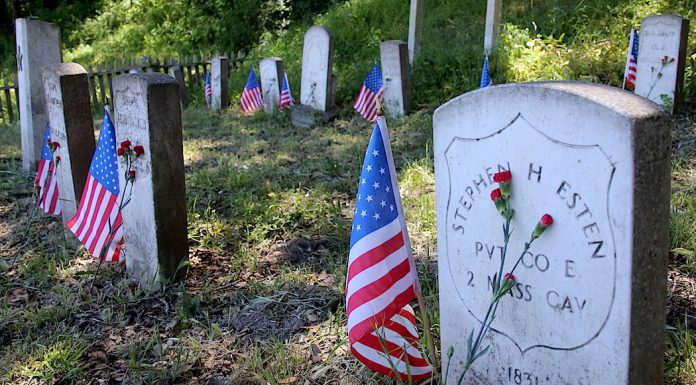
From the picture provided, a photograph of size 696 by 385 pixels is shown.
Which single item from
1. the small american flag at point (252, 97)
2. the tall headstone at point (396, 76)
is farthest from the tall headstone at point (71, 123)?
the small american flag at point (252, 97)

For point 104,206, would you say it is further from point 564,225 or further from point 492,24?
point 492,24

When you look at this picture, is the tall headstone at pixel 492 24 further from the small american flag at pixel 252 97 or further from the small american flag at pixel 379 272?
the small american flag at pixel 379 272

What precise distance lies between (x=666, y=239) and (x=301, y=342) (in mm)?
1853

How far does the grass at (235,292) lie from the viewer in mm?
3221

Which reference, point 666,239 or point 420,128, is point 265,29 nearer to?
point 420,128

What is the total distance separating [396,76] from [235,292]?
18.6 ft

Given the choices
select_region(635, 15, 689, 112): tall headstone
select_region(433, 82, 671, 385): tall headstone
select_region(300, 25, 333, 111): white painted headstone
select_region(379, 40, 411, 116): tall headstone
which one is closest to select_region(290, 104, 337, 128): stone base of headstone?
select_region(300, 25, 333, 111): white painted headstone

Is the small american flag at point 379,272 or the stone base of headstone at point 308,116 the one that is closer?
the small american flag at point 379,272

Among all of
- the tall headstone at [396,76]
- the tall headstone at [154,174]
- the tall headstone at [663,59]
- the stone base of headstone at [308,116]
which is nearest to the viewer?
the tall headstone at [154,174]

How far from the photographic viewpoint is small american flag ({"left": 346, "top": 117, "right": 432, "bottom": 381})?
280cm

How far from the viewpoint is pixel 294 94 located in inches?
440

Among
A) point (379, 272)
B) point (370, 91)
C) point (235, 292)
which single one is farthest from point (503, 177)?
point (370, 91)

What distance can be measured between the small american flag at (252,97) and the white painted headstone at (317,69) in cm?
113

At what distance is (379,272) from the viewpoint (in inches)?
111
